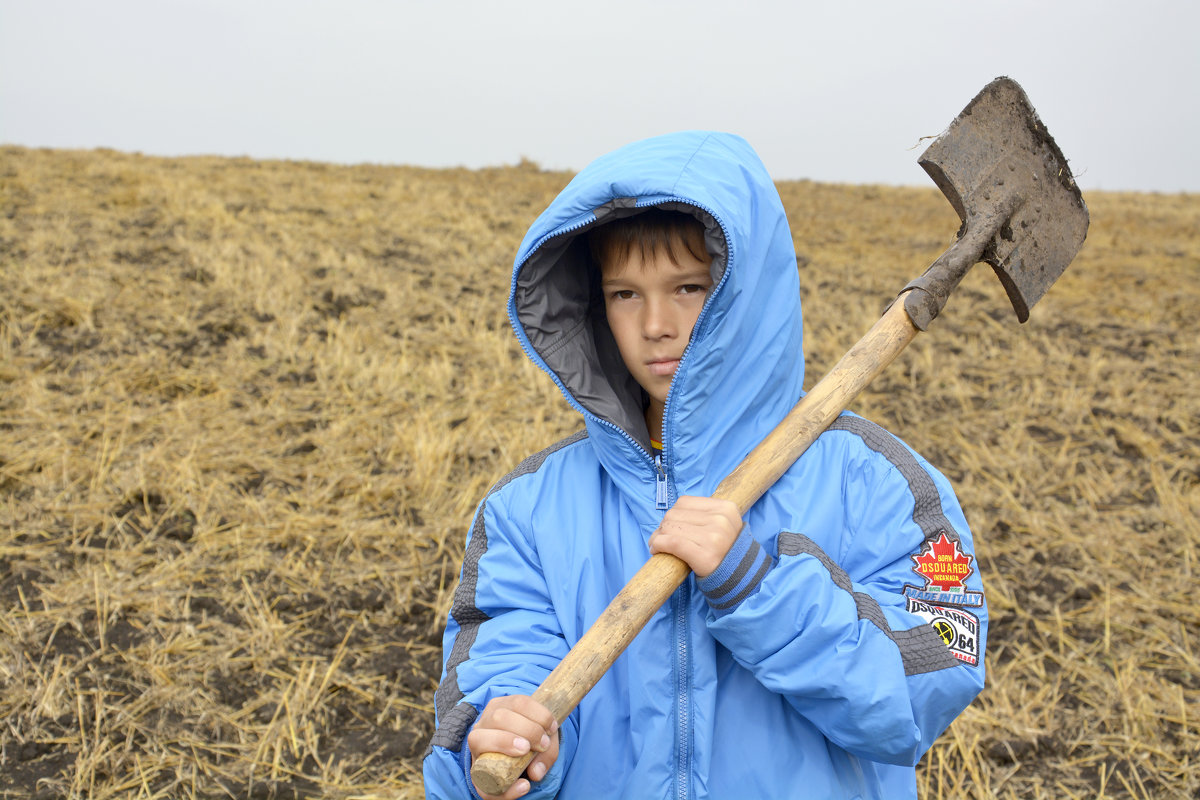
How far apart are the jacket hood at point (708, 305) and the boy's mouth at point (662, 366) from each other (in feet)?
0.29

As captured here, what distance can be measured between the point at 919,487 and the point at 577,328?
0.89 meters

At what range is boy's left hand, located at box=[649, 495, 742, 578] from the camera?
1.47 m

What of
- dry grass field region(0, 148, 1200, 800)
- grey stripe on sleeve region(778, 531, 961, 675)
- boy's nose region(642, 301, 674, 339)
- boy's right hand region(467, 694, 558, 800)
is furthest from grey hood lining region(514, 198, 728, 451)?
dry grass field region(0, 148, 1200, 800)

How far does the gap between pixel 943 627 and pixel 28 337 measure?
6813mm


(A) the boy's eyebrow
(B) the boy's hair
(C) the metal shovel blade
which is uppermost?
(C) the metal shovel blade

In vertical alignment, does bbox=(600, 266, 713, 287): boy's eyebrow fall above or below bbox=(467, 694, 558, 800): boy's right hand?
above

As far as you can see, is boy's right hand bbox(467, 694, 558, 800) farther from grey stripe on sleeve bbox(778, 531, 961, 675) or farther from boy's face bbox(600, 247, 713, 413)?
boy's face bbox(600, 247, 713, 413)

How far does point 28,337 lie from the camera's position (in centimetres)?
615

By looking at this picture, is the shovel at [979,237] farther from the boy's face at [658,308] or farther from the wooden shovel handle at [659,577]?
the boy's face at [658,308]

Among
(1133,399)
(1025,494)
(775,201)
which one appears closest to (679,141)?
(775,201)

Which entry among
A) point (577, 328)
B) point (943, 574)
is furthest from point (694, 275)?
point (943, 574)

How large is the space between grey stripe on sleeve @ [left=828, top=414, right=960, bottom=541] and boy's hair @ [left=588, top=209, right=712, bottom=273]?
541 millimetres

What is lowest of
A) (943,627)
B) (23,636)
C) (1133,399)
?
(23,636)

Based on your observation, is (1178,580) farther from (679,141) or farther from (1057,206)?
(679,141)
